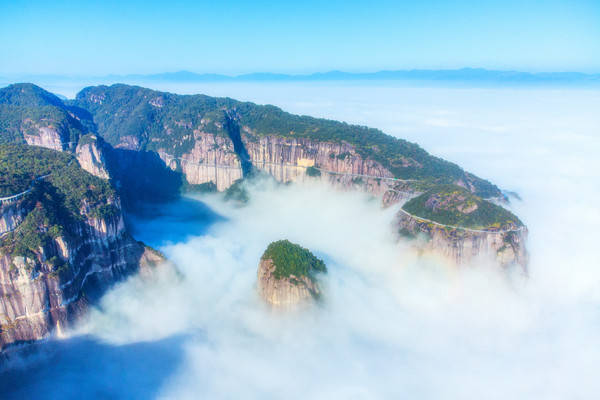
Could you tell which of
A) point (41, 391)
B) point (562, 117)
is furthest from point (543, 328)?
point (562, 117)

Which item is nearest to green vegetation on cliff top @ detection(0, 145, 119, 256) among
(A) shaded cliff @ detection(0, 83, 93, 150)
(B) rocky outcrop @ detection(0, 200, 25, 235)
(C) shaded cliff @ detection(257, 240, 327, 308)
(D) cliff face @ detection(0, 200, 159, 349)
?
(B) rocky outcrop @ detection(0, 200, 25, 235)

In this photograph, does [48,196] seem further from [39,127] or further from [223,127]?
[223,127]

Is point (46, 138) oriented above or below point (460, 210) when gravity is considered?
above

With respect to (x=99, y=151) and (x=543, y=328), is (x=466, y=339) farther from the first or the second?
(x=99, y=151)

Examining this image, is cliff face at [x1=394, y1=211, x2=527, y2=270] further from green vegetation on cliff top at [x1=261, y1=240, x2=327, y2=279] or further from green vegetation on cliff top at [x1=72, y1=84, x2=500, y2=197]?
green vegetation on cliff top at [x1=72, y1=84, x2=500, y2=197]

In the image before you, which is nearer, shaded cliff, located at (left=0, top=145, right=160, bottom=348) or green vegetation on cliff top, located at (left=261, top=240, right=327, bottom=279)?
shaded cliff, located at (left=0, top=145, right=160, bottom=348)

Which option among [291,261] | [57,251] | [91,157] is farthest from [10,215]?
[91,157]
